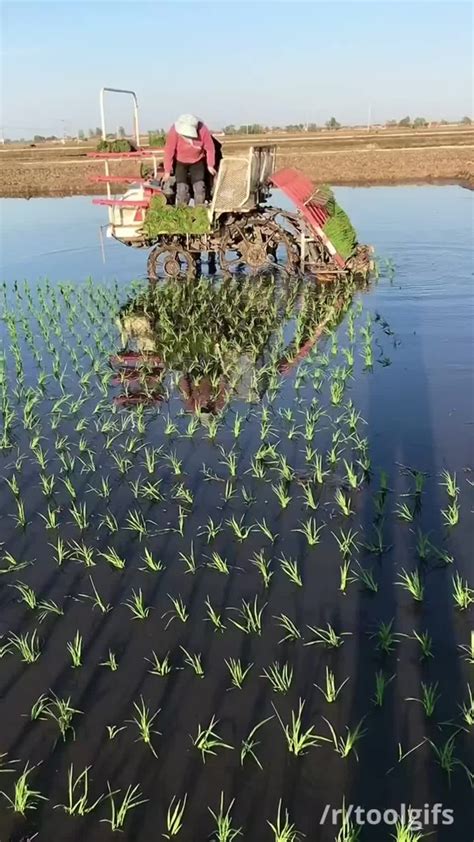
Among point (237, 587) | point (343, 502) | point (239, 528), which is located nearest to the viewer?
point (237, 587)

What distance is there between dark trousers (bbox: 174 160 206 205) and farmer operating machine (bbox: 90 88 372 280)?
0.23m

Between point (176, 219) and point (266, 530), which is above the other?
point (176, 219)

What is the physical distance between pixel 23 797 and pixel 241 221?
9.84 meters

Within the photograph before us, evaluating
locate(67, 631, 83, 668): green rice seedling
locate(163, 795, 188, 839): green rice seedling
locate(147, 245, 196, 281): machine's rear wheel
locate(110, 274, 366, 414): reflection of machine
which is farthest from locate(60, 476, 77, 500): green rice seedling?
locate(147, 245, 196, 281): machine's rear wheel

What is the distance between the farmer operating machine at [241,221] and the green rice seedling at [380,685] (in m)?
8.57

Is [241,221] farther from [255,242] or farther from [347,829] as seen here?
[347,829]

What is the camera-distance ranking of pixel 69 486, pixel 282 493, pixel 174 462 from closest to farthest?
pixel 282 493 < pixel 69 486 < pixel 174 462

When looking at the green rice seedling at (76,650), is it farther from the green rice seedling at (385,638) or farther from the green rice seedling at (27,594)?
the green rice seedling at (385,638)

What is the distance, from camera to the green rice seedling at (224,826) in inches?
92.7

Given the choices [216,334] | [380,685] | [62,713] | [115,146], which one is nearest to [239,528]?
[380,685]

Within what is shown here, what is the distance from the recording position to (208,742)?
283cm

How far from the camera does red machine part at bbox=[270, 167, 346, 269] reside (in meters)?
10.4

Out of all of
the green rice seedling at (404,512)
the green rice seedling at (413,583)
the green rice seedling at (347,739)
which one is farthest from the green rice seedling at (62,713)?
the green rice seedling at (404,512)

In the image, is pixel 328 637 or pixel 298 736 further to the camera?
pixel 328 637
